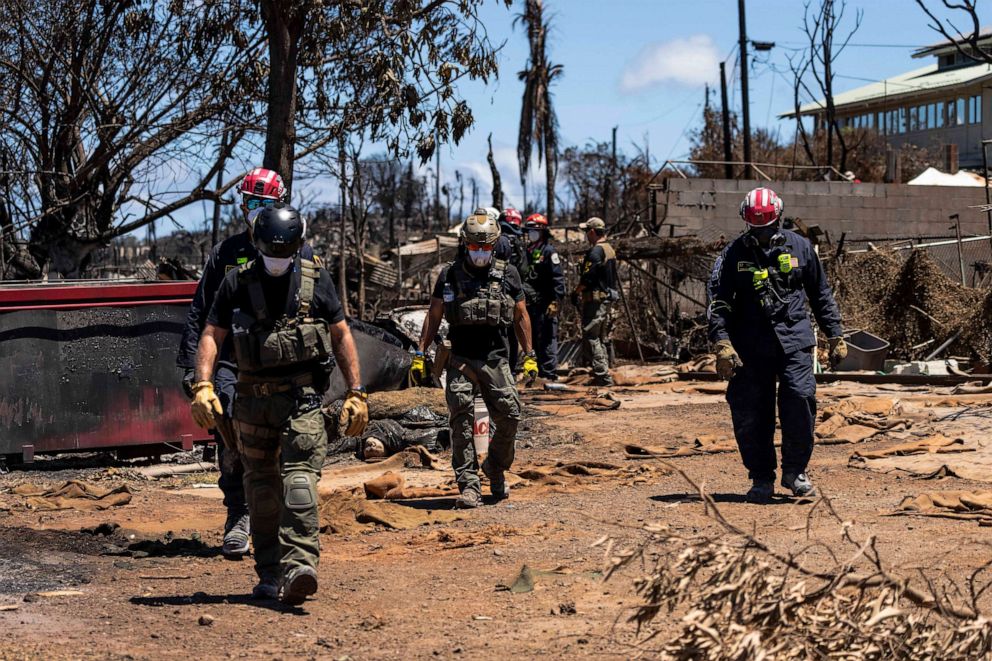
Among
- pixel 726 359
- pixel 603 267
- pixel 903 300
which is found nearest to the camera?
pixel 726 359

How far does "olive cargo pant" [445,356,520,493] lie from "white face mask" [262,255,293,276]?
2739 millimetres

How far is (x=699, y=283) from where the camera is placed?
1984cm

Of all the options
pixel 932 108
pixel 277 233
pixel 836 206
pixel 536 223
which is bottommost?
pixel 277 233

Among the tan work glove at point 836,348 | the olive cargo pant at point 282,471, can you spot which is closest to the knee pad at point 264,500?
the olive cargo pant at point 282,471

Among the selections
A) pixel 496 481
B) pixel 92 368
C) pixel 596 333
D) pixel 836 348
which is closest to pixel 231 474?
pixel 496 481

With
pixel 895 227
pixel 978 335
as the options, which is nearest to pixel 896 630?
pixel 978 335

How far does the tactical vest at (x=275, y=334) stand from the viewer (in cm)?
570

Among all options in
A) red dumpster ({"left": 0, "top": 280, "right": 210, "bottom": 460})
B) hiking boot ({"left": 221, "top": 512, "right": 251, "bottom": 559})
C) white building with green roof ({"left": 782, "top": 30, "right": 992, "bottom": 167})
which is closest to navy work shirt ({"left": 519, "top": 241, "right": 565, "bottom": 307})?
red dumpster ({"left": 0, "top": 280, "right": 210, "bottom": 460})

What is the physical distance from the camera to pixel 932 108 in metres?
68.7

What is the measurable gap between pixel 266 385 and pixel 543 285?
10364 millimetres

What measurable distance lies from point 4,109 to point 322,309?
1468 cm

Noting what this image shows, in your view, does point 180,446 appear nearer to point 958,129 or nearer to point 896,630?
point 896,630

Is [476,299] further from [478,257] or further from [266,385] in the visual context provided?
[266,385]

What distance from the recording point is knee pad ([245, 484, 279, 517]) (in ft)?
19.2
